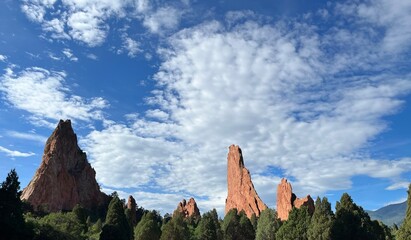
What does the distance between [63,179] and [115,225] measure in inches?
4797

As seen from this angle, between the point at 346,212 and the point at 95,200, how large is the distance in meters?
140

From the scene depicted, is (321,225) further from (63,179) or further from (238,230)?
(63,179)

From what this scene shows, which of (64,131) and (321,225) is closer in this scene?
(321,225)

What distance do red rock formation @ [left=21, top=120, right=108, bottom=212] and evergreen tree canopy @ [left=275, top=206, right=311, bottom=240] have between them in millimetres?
111210

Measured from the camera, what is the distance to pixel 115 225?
64.4 m

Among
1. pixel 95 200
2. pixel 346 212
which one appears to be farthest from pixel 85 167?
pixel 346 212

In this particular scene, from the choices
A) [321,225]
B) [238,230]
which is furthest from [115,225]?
[238,230]

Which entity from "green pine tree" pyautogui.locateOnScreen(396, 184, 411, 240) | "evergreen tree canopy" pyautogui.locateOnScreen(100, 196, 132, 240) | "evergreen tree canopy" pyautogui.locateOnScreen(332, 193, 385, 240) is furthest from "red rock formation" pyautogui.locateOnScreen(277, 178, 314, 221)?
"green pine tree" pyautogui.locateOnScreen(396, 184, 411, 240)

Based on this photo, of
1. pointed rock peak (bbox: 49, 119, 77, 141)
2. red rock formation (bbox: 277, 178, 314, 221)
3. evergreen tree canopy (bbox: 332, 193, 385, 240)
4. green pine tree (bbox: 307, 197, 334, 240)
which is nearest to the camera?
green pine tree (bbox: 307, 197, 334, 240)

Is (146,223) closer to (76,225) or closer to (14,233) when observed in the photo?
(76,225)

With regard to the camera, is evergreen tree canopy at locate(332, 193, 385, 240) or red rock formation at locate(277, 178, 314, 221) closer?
evergreen tree canopy at locate(332, 193, 385, 240)

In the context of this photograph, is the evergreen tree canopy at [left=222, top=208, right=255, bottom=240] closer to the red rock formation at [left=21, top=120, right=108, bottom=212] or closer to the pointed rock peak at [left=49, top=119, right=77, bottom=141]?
the red rock formation at [left=21, top=120, right=108, bottom=212]

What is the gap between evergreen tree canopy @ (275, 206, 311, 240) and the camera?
67825 mm

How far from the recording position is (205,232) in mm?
85438
